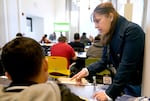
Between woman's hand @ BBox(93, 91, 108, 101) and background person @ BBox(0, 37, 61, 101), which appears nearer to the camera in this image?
background person @ BBox(0, 37, 61, 101)

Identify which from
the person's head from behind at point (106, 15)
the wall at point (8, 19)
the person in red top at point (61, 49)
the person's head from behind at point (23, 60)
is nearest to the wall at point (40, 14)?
the wall at point (8, 19)

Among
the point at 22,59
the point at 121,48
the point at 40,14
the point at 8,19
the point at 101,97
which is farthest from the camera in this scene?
the point at 40,14

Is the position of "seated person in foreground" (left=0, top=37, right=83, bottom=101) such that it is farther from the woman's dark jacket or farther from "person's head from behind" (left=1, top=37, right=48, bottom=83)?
the woman's dark jacket

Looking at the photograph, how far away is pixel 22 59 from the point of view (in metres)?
0.70

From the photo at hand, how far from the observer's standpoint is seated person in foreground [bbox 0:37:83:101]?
0.65m

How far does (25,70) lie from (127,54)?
639 millimetres

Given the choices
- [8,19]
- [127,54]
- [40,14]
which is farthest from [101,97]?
[40,14]

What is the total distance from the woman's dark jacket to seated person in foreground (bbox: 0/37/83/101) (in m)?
0.47

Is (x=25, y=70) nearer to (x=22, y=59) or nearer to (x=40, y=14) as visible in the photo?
(x=22, y=59)

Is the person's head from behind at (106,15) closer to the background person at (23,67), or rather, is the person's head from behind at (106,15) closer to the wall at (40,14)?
the background person at (23,67)

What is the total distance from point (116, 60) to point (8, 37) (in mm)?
4209

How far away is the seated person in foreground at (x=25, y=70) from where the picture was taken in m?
0.65

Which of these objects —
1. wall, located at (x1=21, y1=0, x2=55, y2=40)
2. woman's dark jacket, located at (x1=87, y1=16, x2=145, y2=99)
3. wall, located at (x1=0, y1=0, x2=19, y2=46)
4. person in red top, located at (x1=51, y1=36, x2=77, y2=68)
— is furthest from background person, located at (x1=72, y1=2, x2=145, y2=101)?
wall, located at (x1=21, y1=0, x2=55, y2=40)

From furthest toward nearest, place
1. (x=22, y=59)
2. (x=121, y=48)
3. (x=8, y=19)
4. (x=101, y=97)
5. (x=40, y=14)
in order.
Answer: (x=40, y=14), (x=8, y=19), (x=121, y=48), (x=101, y=97), (x=22, y=59)
